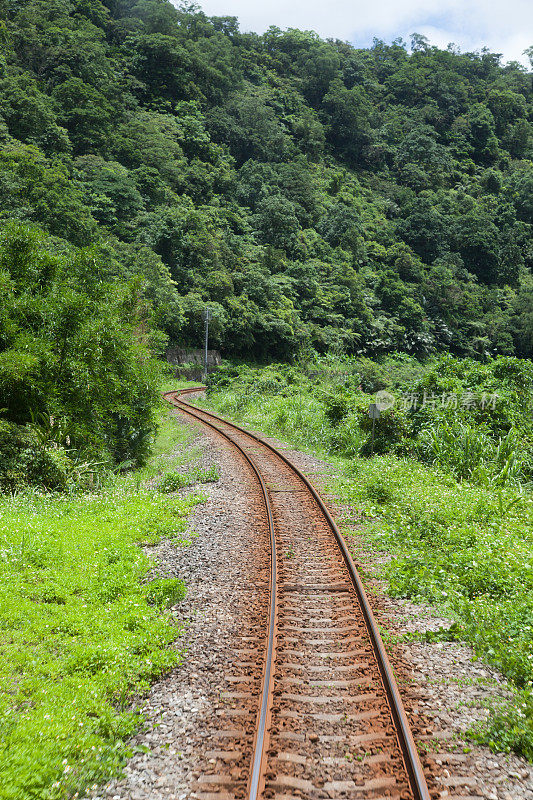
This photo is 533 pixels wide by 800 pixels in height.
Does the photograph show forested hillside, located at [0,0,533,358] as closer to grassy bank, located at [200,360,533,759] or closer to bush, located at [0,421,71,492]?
bush, located at [0,421,71,492]

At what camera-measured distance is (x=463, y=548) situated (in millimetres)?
6961

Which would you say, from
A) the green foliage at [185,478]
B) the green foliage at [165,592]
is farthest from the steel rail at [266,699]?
the green foliage at [185,478]

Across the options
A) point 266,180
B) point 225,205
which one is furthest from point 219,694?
point 266,180

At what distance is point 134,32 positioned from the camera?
6350 cm

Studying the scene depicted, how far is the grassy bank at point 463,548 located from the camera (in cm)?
463

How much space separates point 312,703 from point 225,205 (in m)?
52.1

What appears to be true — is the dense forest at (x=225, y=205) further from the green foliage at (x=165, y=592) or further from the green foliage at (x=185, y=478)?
the green foliage at (x=165, y=592)

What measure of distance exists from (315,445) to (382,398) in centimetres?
284

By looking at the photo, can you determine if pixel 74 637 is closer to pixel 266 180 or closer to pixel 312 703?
pixel 312 703

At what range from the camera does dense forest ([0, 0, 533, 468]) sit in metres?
11.2

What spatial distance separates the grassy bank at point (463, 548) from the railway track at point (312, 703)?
2.36 feet

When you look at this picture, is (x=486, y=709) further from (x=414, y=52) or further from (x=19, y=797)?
(x=414, y=52)

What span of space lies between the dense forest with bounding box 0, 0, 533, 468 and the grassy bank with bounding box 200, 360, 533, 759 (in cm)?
580

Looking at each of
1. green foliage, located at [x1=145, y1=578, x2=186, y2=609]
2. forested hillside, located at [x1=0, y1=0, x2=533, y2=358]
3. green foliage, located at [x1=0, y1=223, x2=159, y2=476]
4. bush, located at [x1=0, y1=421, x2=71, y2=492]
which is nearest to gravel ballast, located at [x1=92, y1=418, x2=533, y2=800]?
green foliage, located at [x1=145, y1=578, x2=186, y2=609]
